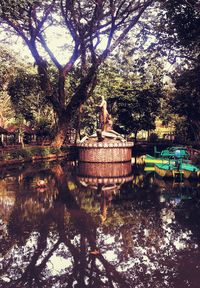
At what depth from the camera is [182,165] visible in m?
17.1

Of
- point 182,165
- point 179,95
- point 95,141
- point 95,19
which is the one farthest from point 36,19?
point 182,165

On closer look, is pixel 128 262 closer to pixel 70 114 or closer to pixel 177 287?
pixel 177 287

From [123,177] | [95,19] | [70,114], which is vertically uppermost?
[95,19]

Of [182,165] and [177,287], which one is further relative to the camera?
[182,165]

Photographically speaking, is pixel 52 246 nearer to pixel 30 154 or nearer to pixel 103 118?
pixel 103 118

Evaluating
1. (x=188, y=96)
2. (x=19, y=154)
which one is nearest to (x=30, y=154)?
(x=19, y=154)

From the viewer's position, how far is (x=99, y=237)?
24.2 feet

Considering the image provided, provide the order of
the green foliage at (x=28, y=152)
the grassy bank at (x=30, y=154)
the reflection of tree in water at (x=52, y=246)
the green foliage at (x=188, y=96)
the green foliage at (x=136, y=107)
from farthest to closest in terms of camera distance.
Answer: the green foliage at (x=136, y=107)
the green foliage at (x=188, y=96)
the green foliage at (x=28, y=152)
the grassy bank at (x=30, y=154)
the reflection of tree in water at (x=52, y=246)

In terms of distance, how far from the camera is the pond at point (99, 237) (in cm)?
546

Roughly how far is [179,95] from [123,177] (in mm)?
18613

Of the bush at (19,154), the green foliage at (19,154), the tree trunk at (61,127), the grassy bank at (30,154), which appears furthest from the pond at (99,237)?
the tree trunk at (61,127)

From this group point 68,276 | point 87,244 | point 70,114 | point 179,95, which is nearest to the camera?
point 68,276

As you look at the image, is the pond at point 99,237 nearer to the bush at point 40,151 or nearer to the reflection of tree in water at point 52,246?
the reflection of tree in water at point 52,246

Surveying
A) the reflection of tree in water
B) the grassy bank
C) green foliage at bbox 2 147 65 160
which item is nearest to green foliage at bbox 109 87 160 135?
the grassy bank
